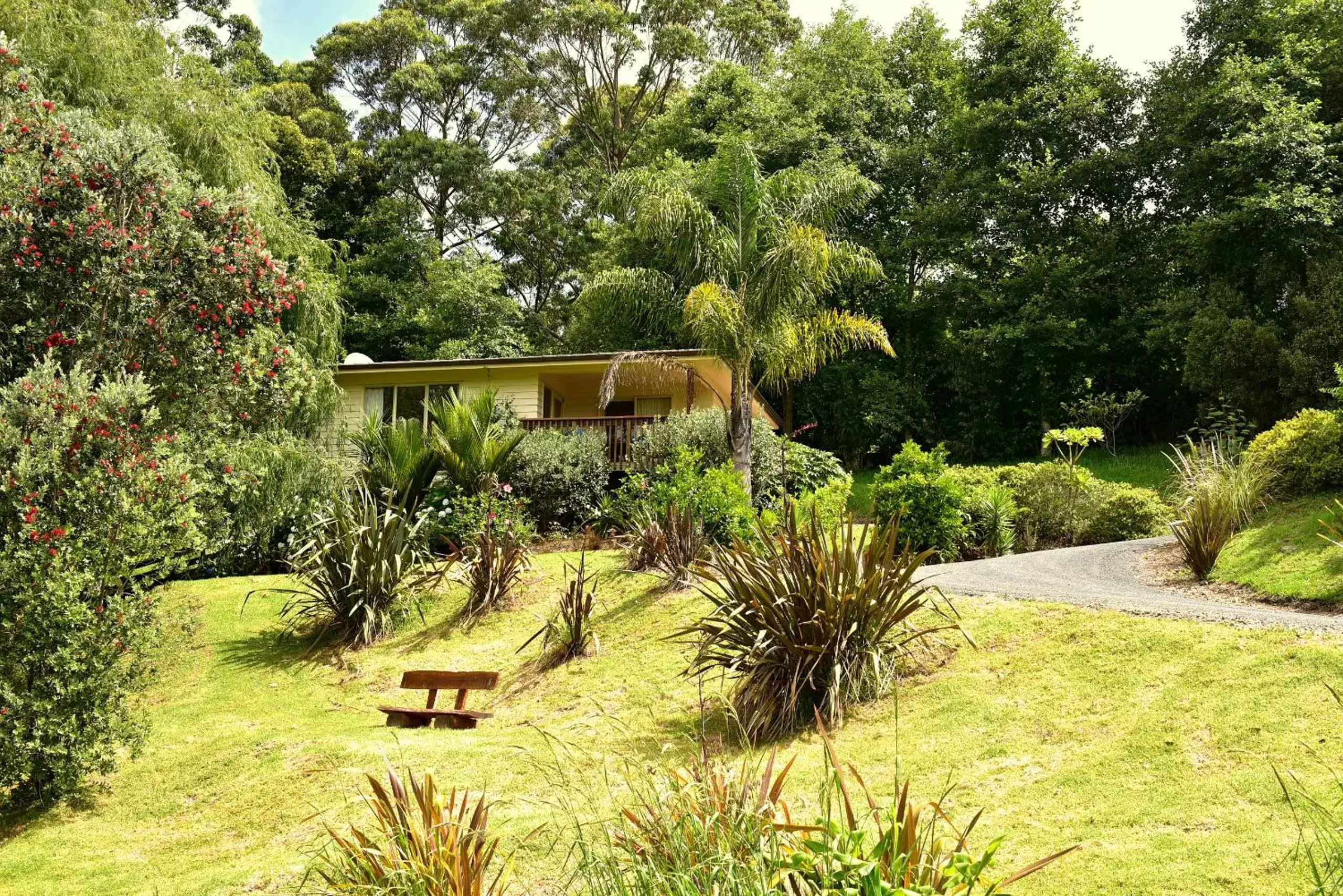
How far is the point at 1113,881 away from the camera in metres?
4.25

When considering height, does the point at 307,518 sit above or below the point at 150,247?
below

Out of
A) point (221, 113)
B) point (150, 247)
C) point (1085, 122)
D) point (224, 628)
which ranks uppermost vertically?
point (1085, 122)

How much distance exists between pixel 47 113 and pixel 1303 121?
78.6 ft

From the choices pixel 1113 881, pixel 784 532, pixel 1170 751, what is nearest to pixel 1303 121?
pixel 784 532

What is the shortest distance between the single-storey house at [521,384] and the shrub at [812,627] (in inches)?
500

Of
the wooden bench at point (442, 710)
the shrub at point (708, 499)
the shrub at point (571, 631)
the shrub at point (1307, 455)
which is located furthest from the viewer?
the shrub at point (708, 499)

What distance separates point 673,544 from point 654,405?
13.1m

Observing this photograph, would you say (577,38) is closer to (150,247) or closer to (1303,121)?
(1303,121)

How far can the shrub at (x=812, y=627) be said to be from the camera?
281 inches

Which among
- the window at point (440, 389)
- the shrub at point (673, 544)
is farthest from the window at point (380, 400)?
the shrub at point (673, 544)

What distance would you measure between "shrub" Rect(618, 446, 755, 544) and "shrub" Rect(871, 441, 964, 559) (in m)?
2.13

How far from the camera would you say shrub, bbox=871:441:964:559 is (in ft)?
44.1

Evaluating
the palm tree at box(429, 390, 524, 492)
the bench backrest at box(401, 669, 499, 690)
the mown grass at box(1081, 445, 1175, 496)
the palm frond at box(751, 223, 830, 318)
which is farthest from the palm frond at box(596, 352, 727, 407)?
the mown grass at box(1081, 445, 1175, 496)

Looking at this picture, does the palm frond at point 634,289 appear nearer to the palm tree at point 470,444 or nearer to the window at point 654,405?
the palm tree at point 470,444
